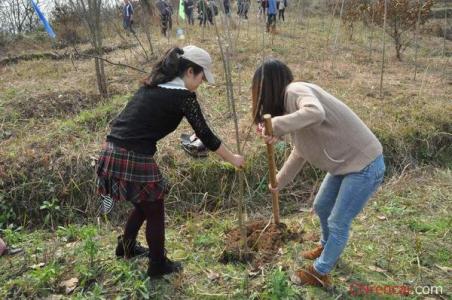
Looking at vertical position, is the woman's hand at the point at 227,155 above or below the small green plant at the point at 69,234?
above

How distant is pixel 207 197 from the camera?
11.7 feet

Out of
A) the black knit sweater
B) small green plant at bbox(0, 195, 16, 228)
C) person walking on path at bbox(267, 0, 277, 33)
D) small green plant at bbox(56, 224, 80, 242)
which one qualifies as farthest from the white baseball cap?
person walking on path at bbox(267, 0, 277, 33)

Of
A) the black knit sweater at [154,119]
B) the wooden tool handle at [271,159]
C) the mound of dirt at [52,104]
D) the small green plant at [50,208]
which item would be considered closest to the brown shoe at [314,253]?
the wooden tool handle at [271,159]

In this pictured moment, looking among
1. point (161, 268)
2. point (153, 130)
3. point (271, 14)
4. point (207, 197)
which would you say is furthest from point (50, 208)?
point (271, 14)

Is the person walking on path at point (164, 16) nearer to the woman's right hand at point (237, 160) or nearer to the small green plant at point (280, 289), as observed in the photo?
the woman's right hand at point (237, 160)

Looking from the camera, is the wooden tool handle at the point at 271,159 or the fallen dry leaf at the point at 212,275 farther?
the fallen dry leaf at the point at 212,275

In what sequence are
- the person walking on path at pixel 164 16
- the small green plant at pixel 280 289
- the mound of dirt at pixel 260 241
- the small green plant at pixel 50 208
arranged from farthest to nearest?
the person walking on path at pixel 164 16 → the small green plant at pixel 50 208 → the mound of dirt at pixel 260 241 → the small green plant at pixel 280 289

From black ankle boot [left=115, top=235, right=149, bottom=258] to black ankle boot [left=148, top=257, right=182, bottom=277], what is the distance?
0.76 ft

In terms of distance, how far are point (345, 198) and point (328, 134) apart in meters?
0.34

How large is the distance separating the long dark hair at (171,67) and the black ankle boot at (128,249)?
105cm

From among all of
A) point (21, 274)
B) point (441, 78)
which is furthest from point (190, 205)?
point (441, 78)

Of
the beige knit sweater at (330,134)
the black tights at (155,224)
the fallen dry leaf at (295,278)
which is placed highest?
the beige knit sweater at (330,134)

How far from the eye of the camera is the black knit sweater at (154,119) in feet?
6.57

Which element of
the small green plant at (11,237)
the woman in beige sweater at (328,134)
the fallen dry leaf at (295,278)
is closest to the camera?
the woman in beige sweater at (328,134)
